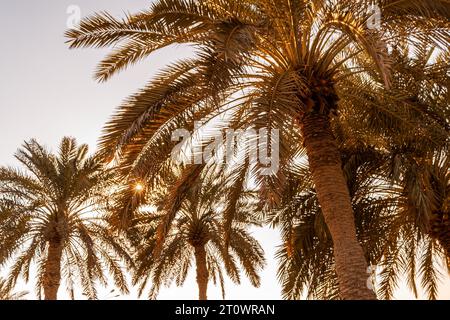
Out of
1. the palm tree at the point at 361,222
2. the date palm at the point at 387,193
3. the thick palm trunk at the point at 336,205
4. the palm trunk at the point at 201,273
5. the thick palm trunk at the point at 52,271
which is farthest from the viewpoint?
the palm trunk at the point at 201,273

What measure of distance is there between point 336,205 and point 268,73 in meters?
2.79

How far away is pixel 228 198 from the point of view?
9.81 metres

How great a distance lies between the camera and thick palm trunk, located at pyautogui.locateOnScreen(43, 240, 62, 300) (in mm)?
16547

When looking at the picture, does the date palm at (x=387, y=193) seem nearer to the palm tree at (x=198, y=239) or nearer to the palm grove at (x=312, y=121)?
the palm grove at (x=312, y=121)

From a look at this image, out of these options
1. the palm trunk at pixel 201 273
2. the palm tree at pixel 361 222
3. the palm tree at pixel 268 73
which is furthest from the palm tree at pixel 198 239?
the palm tree at pixel 268 73

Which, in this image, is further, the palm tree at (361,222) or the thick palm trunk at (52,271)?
the thick palm trunk at (52,271)

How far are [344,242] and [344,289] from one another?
0.67 m

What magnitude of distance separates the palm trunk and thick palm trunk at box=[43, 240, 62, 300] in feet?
16.0

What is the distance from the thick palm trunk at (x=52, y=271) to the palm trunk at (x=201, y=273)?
4884mm

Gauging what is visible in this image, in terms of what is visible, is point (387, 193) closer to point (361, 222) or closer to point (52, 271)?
point (361, 222)

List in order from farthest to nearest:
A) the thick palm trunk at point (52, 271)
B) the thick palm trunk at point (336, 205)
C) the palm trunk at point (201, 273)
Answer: the palm trunk at point (201, 273)
the thick palm trunk at point (52, 271)
the thick palm trunk at point (336, 205)

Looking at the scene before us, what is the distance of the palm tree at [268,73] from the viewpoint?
712cm

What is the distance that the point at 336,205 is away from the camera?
24.8 ft
